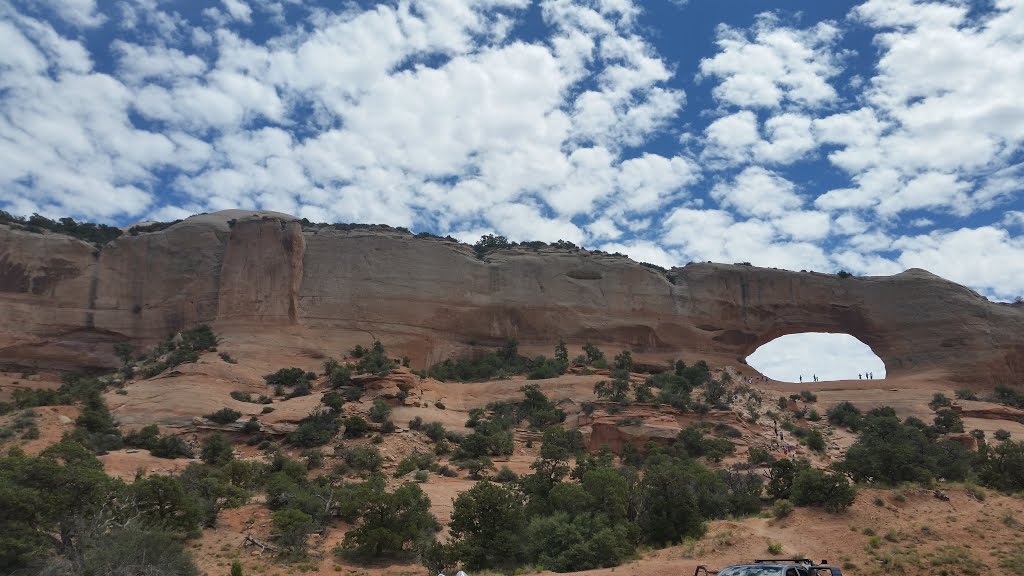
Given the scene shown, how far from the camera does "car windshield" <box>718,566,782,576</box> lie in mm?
10133

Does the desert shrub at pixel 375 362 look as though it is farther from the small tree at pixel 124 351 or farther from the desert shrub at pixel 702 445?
the small tree at pixel 124 351

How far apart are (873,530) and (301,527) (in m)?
16.2

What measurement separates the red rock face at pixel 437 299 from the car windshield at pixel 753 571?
4382 centimetres

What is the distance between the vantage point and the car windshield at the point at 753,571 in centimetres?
1013

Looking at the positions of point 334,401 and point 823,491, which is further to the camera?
point 334,401

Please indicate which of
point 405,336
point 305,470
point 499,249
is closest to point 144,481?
point 305,470

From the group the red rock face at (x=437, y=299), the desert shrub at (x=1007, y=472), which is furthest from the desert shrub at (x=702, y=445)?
the red rock face at (x=437, y=299)

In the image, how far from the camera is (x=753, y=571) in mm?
10344

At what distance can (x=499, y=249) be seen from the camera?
62250 millimetres

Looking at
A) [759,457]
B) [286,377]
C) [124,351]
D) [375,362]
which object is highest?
[124,351]

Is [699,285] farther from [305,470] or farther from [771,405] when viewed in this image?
[305,470]

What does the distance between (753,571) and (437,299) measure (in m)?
46.6

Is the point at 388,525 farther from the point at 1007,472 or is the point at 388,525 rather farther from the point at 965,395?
the point at 965,395

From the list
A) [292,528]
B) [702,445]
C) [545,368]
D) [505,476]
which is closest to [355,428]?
[505,476]
